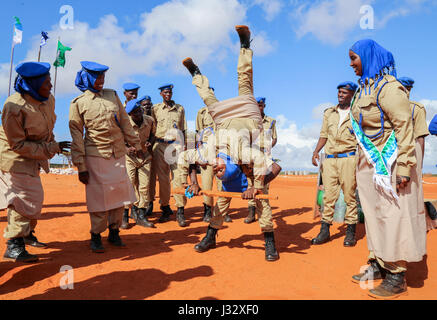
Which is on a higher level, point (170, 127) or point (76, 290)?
point (170, 127)

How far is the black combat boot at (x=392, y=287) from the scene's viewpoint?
3.17m

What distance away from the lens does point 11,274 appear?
366cm

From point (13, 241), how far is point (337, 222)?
5.85 metres

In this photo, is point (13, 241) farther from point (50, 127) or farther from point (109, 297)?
point (109, 297)

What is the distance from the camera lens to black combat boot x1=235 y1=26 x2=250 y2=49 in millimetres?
4115

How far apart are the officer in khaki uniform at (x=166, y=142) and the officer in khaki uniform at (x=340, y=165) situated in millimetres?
2948

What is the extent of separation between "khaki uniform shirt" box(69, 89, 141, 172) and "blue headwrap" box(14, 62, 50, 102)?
54 cm

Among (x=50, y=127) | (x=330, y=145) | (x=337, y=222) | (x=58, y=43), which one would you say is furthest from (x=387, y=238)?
(x=58, y=43)

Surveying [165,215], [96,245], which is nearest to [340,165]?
[165,215]

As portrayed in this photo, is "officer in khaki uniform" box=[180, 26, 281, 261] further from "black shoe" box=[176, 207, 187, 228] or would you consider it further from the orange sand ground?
"black shoe" box=[176, 207, 187, 228]

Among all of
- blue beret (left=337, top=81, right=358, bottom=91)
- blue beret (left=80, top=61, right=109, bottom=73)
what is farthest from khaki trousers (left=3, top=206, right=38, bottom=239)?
blue beret (left=337, top=81, right=358, bottom=91)

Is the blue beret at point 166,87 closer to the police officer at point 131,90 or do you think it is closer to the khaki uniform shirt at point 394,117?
the police officer at point 131,90

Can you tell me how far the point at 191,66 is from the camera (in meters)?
4.65

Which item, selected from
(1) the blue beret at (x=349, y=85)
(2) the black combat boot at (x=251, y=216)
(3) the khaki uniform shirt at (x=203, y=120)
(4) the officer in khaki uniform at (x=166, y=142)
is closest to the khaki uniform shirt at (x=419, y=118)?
(1) the blue beret at (x=349, y=85)
